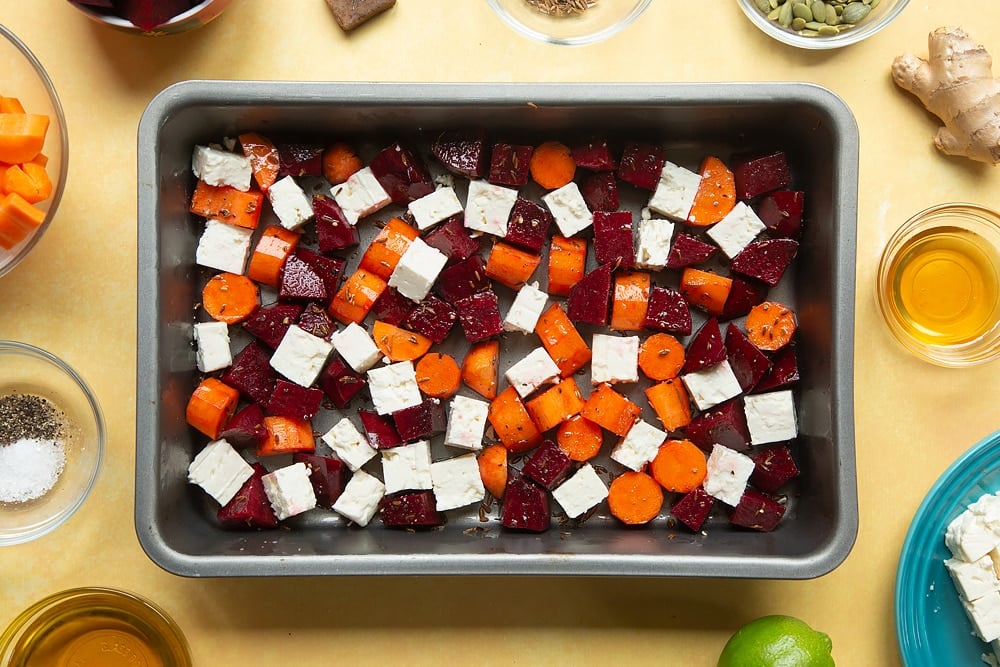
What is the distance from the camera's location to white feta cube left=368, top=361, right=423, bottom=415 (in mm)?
2104

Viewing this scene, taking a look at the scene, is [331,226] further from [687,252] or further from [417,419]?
[687,252]

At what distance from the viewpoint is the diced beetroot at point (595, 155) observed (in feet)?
6.77

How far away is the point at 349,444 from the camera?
2.12 m

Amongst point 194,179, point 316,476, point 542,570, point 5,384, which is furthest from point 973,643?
point 5,384

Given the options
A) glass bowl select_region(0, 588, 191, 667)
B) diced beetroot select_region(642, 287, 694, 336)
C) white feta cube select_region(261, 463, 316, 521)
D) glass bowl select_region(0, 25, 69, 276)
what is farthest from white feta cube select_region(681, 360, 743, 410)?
glass bowl select_region(0, 25, 69, 276)

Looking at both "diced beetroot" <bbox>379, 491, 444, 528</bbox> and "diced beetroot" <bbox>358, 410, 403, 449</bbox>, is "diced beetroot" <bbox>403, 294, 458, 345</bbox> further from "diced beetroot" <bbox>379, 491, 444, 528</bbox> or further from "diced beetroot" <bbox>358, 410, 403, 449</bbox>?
"diced beetroot" <bbox>379, 491, 444, 528</bbox>

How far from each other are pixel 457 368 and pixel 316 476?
449mm

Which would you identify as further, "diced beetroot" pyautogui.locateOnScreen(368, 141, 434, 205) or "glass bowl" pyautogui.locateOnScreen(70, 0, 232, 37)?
"diced beetroot" pyautogui.locateOnScreen(368, 141, 434, 205)

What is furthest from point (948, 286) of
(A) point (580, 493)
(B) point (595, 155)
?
(A) point (580, 493)

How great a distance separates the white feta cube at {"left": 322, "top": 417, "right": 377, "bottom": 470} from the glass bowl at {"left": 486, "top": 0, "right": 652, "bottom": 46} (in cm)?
110

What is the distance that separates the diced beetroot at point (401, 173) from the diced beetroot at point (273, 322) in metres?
0.39

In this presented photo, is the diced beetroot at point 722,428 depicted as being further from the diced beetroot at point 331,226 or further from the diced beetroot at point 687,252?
the diced beetroot at point 331,226

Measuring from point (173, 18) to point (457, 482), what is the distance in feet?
4.29

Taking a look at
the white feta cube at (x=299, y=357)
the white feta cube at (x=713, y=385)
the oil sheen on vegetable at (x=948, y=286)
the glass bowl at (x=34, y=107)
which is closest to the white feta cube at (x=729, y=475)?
the white feta cube at (x=713, y=385)
